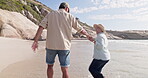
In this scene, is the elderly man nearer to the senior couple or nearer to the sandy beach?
the senior couple

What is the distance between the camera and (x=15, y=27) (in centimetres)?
2881

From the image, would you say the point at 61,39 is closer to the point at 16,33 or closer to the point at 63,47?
the point at 63,47

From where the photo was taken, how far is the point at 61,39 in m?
3.53

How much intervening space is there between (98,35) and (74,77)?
5.38 ft

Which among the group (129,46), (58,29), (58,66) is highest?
(58,29)

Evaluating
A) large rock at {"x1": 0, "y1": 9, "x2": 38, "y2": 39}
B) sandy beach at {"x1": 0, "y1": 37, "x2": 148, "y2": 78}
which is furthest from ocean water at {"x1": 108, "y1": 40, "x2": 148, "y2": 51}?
large rock at {"x1": 0, "y1": 9, "x2": 38, "y2": 39}

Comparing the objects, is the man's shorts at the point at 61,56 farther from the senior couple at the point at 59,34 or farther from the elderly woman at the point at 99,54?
the elderly woman at the point at 99,54

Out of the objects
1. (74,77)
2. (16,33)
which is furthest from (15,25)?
(74,77)

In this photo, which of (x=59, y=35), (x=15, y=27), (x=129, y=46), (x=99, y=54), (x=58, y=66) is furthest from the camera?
(x=15, y=27)

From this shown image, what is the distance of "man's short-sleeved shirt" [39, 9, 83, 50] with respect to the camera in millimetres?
3525

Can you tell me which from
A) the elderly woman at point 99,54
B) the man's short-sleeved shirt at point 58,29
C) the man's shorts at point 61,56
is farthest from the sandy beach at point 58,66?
the man's short-sleeved shirt at point 58,29

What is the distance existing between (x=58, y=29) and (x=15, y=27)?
26797 mm

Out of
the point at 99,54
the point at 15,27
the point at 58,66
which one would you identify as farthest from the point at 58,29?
the point at 15,27

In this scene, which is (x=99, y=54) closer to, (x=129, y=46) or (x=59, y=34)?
(x=59, y=34)
